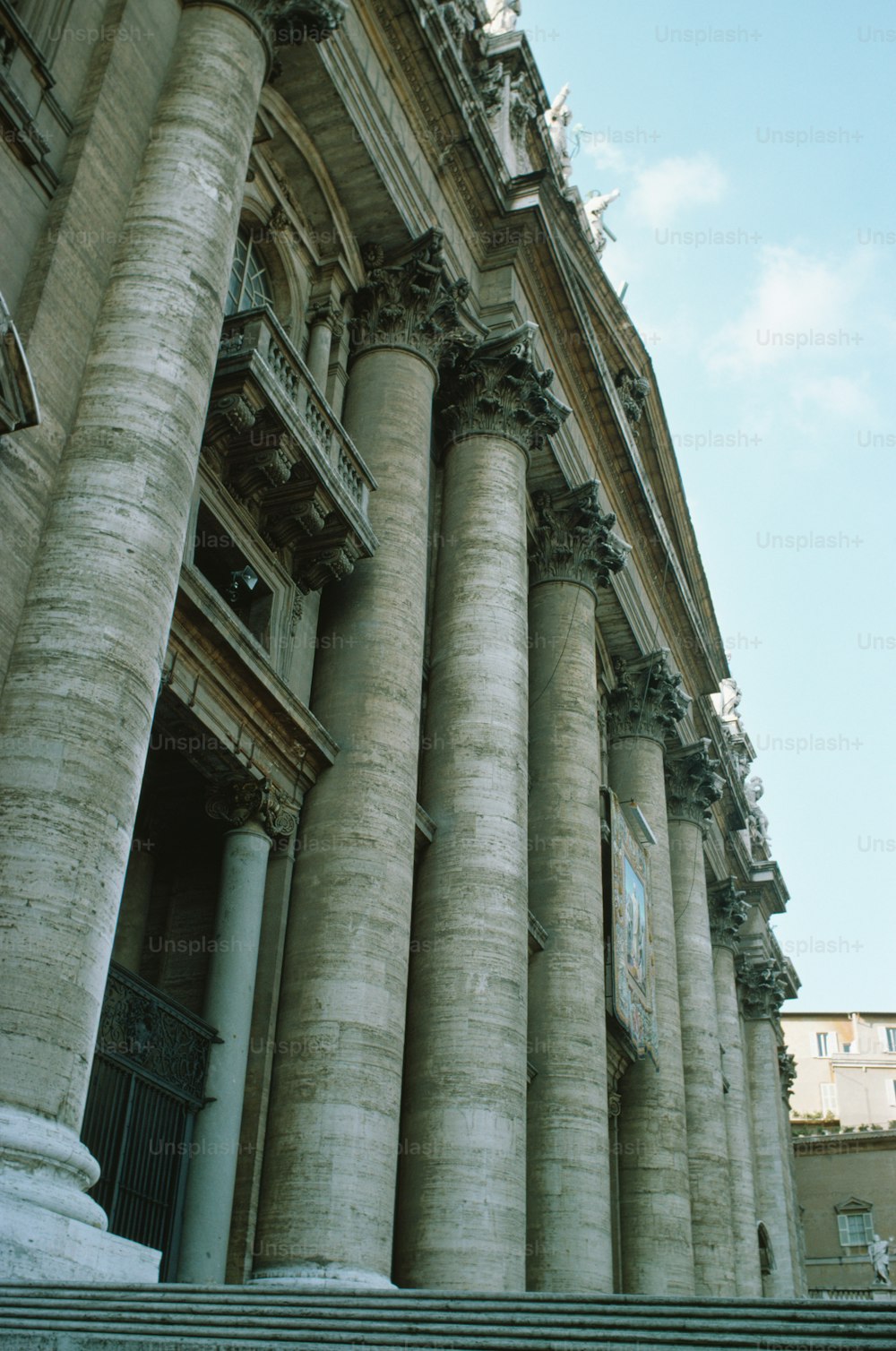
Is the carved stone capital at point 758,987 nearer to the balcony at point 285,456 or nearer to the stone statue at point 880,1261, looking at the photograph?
the stone statue at point 880,1261

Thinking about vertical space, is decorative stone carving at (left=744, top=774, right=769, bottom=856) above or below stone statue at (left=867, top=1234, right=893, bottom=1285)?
above

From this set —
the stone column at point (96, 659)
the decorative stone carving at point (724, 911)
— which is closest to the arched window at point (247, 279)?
the stone column at point (96, 659)

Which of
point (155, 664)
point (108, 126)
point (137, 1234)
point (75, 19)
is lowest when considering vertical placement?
point (137, 1234)

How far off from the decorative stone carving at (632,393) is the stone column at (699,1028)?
→ 24.8ft

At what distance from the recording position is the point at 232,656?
13000mm

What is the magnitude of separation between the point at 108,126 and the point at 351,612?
5.88 m

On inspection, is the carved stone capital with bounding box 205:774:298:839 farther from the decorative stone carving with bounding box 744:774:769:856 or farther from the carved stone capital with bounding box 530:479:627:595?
the decorative stone carving with bounding box 744:774:769:856

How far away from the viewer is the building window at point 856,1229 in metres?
55.1

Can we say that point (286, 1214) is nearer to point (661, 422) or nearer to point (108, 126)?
point (108, 126)

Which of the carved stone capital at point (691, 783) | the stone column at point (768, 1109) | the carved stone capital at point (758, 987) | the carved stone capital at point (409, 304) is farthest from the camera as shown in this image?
the carved stone capital at point (758, 987)

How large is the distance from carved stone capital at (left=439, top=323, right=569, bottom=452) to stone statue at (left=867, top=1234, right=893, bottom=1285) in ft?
137

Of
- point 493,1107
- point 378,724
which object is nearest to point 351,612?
point 378,724

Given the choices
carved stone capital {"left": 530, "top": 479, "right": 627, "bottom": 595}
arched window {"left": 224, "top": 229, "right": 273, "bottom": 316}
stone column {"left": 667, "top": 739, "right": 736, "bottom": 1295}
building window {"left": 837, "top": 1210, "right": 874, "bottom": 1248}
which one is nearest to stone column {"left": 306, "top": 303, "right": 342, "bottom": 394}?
arched window {"left": 224, "top": 229, "right": 273, "bottom": 316}

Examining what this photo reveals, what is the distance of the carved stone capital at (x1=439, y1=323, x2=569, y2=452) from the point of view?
19.8m
